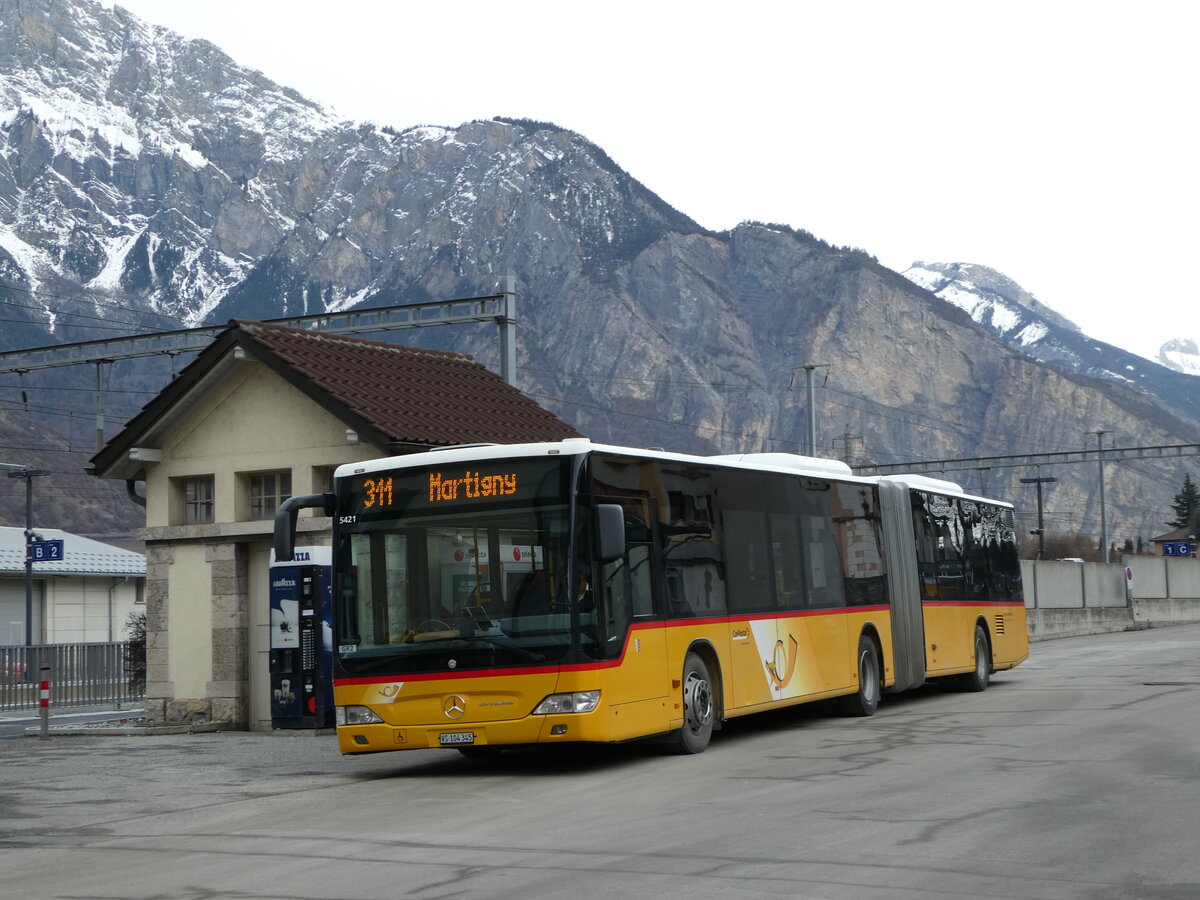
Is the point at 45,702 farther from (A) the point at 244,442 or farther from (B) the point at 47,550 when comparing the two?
(A) the point at 244,442

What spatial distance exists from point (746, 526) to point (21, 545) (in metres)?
52.8

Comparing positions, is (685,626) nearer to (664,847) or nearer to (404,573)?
(404,573)

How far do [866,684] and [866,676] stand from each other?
0.11 metres

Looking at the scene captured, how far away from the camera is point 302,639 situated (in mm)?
20781

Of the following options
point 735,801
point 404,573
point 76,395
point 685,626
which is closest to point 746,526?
point 685,626

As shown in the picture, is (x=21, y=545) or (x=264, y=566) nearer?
(x=264, y=566)

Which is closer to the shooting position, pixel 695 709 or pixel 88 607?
pixel 695 709

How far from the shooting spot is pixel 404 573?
1408cm

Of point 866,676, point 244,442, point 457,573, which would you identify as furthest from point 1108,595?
point 457,573

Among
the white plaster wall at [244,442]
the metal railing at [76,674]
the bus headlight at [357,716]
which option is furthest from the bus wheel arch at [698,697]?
the metal railing at [76,674]

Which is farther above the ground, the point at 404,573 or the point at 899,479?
the point at 899,479

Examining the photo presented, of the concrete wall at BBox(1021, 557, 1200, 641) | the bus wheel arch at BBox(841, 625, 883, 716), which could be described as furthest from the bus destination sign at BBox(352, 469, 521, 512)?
→ the concrete wall at BBox(1021, 557, 1200, 641)

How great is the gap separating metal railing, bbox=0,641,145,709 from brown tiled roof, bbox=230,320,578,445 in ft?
36.2

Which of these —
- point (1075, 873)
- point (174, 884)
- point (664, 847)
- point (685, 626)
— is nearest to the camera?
point (1075, 873)
